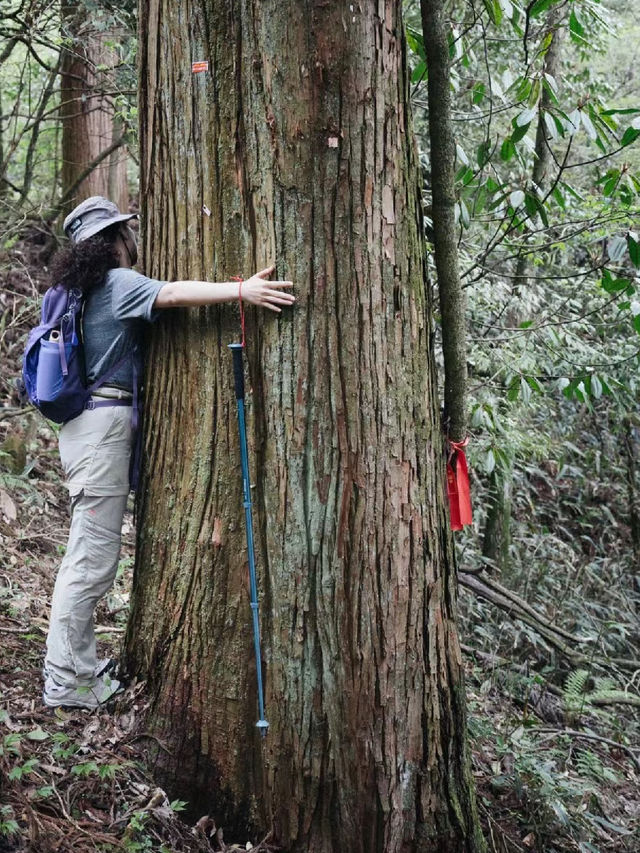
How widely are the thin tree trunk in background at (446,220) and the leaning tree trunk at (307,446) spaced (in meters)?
0.43

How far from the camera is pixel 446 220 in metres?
3.53

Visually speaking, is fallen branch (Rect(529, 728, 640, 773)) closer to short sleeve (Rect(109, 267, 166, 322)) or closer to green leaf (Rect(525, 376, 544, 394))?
green leaf (Rect(525, 376, 544, 394))

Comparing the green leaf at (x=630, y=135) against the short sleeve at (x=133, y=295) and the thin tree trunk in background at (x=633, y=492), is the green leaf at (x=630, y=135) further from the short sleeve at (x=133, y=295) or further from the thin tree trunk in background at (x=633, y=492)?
the thin tree trunk in background at (x=633, y=492)

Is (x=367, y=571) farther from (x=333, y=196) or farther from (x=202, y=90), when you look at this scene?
(x=202, y=90)

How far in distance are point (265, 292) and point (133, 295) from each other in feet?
2.13

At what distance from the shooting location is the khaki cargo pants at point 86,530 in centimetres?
351

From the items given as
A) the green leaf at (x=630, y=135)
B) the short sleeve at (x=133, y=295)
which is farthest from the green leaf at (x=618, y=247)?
the short sleeve at (x=133, y=295)

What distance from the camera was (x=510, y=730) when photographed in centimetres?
482

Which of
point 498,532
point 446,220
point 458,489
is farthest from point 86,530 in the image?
point 498,532

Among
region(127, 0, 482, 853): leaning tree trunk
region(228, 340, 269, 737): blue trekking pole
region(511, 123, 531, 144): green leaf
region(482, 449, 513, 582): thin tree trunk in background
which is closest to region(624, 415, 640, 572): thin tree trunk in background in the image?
region(482, 449, 513, 582): thin tree trunk in background

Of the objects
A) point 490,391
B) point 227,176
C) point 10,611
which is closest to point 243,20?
point 227,176

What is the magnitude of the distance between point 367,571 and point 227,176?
1571 millimetres

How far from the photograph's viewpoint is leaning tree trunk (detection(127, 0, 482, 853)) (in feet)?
9.26

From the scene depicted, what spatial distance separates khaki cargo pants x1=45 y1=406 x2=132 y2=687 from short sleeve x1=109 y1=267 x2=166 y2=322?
515mm
